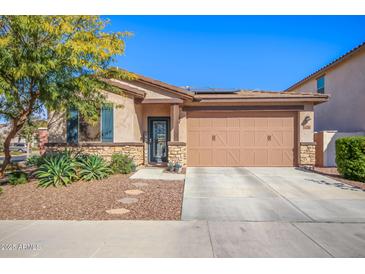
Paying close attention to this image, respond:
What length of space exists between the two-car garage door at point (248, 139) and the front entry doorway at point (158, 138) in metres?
1.73

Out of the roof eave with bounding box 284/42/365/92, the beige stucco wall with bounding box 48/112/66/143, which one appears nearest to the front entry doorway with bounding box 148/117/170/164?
the beige stucco wall with bounding box 48/112/66/143

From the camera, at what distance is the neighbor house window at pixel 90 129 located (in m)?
10.8

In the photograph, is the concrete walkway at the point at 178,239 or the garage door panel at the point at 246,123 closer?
the concrete walkway at the point at 178,239

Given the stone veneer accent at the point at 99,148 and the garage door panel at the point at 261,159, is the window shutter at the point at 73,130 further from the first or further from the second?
the garage door panel at the point at 261,159

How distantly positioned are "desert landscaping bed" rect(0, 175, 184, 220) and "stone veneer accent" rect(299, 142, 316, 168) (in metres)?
6.85

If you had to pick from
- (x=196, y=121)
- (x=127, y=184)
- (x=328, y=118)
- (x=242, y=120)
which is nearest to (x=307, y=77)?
(x=328, y=118)

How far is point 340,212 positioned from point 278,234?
2156 mm

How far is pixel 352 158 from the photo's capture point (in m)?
8.59

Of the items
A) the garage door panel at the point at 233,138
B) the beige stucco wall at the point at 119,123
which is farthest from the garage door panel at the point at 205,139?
the beige stucco wall at the point at 119,123

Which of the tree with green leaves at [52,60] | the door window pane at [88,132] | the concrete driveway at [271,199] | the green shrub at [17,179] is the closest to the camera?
the concrete driveway at [271,199]

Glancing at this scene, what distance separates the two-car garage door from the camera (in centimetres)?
1173

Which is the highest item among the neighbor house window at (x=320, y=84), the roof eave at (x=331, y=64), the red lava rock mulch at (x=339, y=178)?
the roof eave at (x=331, y=64)

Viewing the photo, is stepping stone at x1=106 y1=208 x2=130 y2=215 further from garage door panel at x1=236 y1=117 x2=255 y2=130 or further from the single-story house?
garage door panel at x1=236 y1=117 x2=255 y2=130
